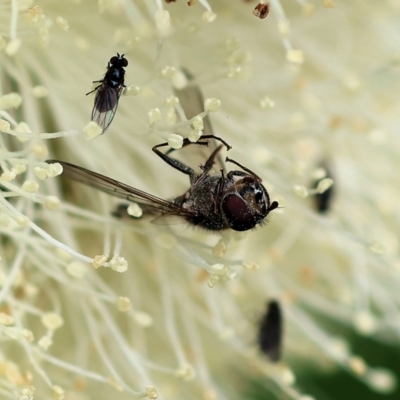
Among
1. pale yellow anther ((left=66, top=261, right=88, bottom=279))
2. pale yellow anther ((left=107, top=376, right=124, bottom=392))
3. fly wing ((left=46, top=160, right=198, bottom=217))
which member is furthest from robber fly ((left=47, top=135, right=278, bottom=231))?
pale yellow anther ((left=107, top=376, right=124, bottom=392))

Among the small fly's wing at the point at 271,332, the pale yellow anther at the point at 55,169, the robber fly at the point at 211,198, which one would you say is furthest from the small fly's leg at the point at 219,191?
the small fly's wing at the point at 271,332

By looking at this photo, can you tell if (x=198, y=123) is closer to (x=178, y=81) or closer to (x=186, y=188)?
(x=178, y=81)

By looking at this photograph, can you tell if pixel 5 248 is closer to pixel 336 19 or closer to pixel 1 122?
pixel 1 122

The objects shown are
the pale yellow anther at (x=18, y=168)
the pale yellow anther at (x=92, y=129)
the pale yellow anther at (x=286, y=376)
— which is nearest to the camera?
the pale yellow anther at (x=92, y=129)

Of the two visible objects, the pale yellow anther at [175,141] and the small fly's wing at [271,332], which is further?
the small fly's wing at [271,332]

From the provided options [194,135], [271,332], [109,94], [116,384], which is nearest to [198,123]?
[194,135]

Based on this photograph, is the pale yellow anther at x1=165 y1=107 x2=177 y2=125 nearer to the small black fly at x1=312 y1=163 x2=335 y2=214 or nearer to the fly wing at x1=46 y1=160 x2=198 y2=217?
the fly wing at x1=46 y1=160 x2=198 y2=217

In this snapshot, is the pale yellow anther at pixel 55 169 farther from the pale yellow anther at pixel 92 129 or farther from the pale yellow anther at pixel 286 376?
the pale yellow anther at pixel 286 376
